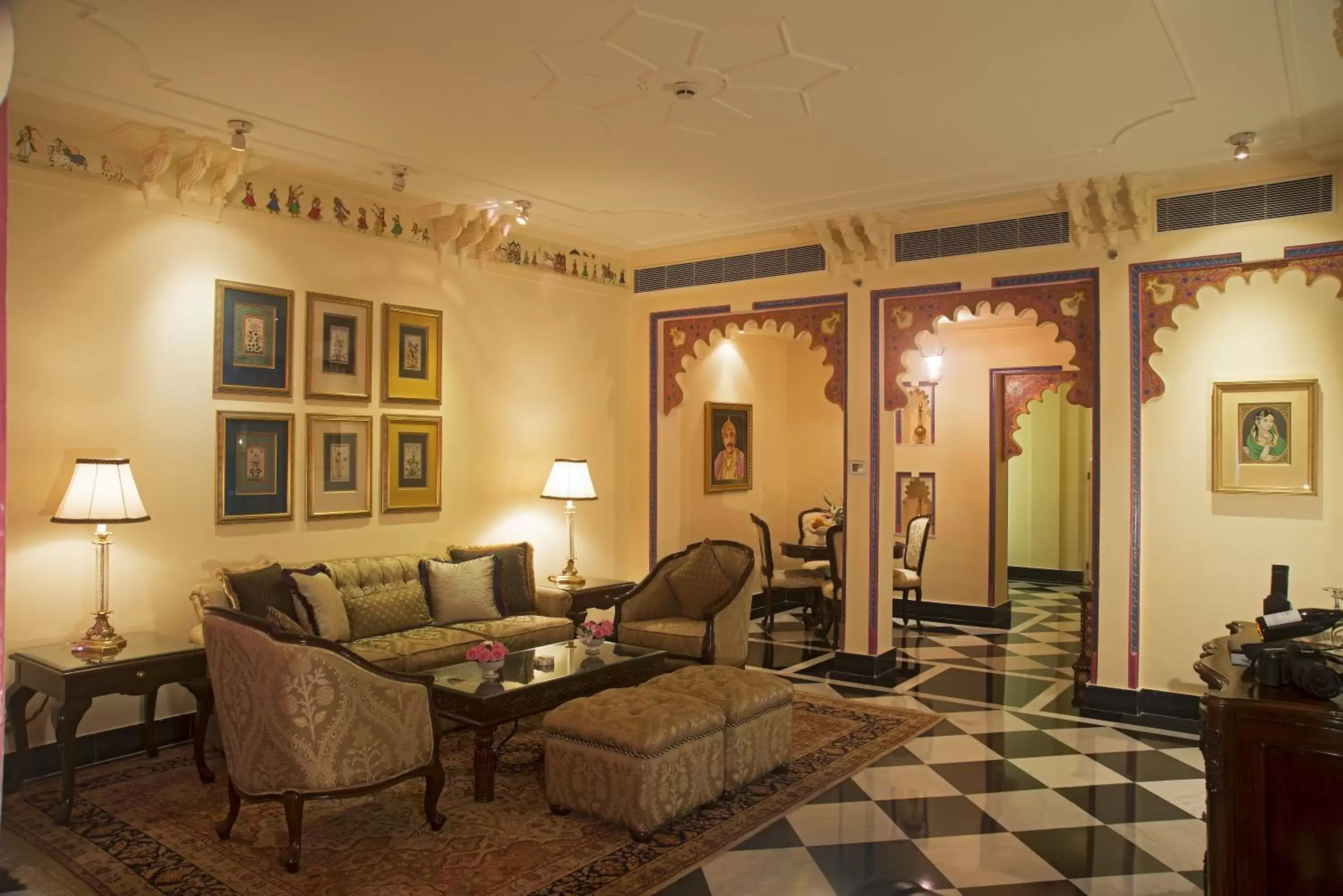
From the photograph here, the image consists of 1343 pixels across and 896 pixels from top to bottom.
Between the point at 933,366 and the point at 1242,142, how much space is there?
4.48 metres

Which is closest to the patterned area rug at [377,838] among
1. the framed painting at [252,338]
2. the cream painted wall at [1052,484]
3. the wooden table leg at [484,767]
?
the wooden table leg at [484,767]

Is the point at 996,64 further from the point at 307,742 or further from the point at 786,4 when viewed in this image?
the point at 307,742

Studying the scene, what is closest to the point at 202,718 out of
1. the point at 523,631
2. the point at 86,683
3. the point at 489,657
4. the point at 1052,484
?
the point at 86,683

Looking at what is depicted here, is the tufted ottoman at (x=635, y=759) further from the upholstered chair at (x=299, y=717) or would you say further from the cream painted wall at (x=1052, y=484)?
the cream painted wall at (x=1052, y=484)

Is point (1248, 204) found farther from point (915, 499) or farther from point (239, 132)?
point (239, 132)

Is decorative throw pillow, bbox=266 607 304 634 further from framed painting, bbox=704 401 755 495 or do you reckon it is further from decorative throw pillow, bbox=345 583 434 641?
framed painting, bbox=704 401 755 495

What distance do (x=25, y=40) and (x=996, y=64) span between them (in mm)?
3982

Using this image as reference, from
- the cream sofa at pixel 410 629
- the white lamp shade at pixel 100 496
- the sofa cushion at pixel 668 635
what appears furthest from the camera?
the sofa cushion at pixel 668 635

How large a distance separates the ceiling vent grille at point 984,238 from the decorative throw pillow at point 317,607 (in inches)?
173

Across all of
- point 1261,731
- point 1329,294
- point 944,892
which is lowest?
point 944,892

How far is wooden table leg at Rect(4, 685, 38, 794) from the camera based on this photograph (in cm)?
432

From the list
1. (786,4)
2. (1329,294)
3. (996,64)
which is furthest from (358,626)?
(1329,294)

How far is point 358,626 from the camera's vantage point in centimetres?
532

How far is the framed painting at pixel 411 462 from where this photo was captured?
241 inches
